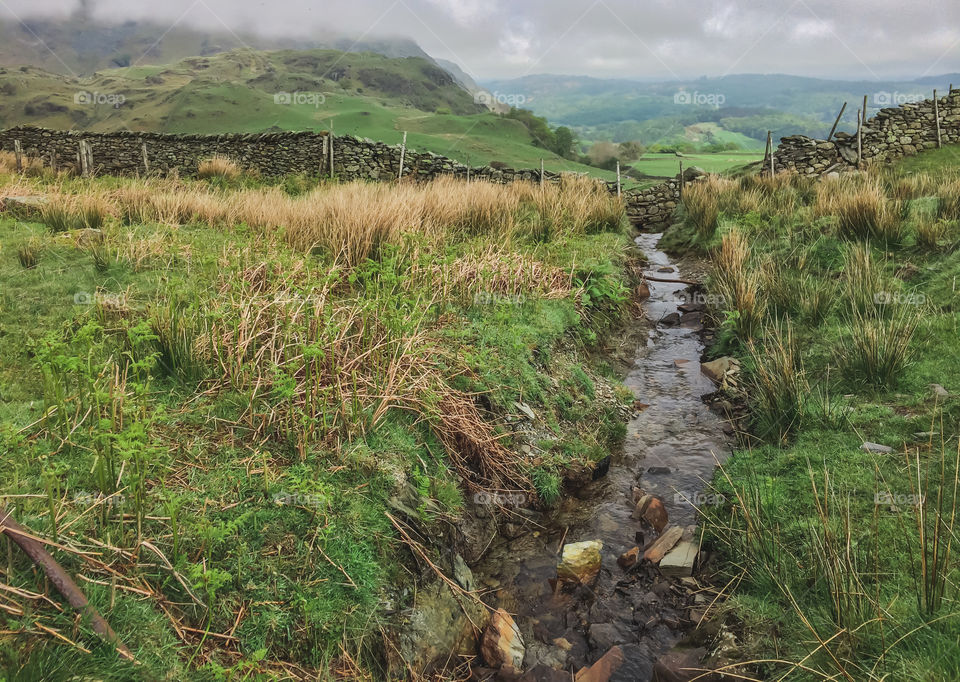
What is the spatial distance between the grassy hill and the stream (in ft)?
45.6

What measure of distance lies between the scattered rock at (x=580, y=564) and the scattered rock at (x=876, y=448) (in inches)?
78.6

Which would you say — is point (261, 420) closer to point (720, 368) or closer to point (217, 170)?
point (720, 368)

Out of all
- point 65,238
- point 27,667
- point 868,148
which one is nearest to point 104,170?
point 65,238

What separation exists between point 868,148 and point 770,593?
21.1m

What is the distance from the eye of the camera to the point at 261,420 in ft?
10.7

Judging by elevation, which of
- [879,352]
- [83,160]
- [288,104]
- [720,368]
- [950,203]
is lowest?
[720,368]

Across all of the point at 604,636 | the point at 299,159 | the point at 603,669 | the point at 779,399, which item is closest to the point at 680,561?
the point at 604,636

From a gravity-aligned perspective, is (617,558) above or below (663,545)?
below

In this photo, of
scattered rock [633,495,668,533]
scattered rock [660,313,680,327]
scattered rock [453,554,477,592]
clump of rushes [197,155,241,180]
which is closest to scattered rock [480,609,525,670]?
scattered rock [453,554,477,592]

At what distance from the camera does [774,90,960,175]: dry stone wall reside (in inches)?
728

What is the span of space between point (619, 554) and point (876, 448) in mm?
1914

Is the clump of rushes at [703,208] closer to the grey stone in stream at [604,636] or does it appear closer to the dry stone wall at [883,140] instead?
the dry stone wall at [883,140]

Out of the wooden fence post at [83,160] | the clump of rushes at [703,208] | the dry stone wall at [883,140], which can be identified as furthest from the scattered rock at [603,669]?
the wooden fence post at [83,160]

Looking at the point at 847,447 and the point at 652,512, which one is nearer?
the point at 847,447
